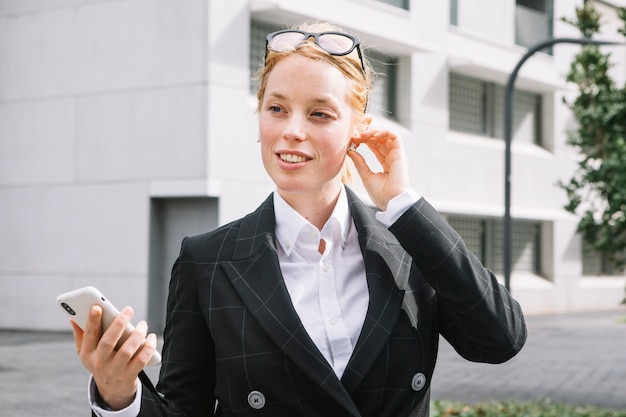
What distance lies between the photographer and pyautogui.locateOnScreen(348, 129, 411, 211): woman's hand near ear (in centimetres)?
225

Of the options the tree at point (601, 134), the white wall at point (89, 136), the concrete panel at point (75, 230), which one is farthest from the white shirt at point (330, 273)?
the concrete panel at point (75, 230)

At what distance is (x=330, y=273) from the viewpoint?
7.39 ft

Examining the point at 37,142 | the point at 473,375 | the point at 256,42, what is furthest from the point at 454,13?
the point at 473,375

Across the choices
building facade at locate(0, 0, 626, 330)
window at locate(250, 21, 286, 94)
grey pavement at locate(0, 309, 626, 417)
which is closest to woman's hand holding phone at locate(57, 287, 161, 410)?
grey pavement at locate(0, 309, 626, 417)

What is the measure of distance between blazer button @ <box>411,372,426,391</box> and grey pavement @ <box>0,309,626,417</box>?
6.47 metres

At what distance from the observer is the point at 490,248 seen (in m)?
27.2

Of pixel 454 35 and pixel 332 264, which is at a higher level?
pixel 454 35

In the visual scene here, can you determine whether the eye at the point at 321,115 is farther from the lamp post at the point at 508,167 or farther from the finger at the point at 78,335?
the lamp post at the point at 508,167

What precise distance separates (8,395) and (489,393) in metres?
5.27

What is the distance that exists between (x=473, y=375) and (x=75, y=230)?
32.1 feet

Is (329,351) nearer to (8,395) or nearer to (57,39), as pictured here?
(8,395)

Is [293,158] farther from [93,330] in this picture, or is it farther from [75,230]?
[75,230]

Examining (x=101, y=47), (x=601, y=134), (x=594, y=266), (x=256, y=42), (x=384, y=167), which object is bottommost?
(x=594, y=266)

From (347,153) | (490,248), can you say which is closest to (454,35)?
(490,248)
